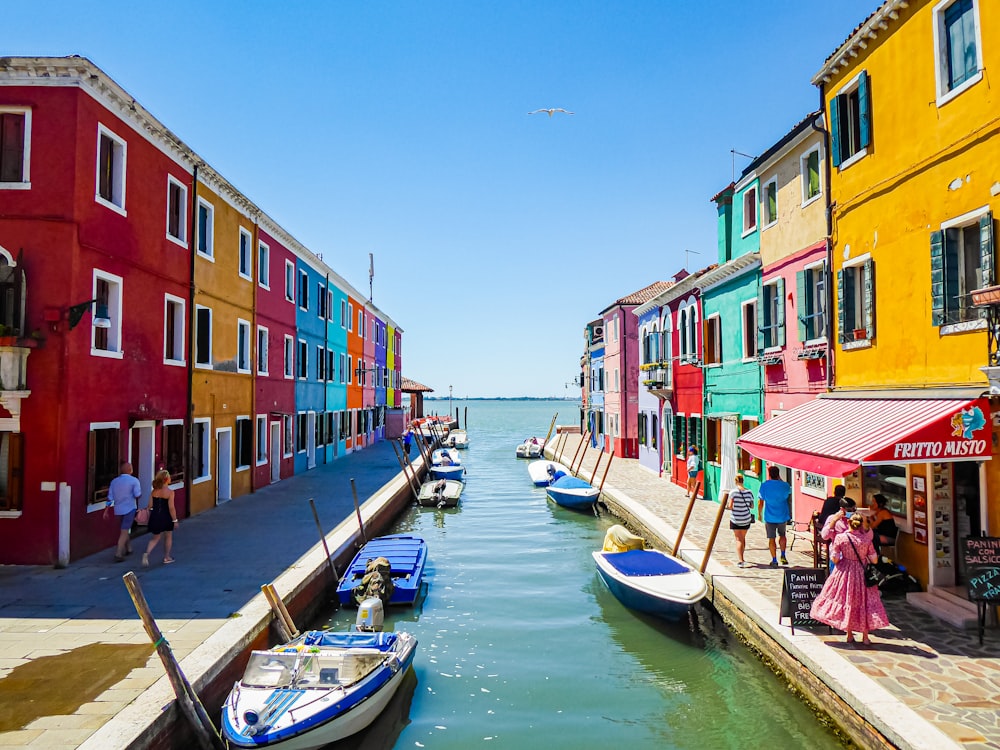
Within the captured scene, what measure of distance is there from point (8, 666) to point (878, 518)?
486 inches

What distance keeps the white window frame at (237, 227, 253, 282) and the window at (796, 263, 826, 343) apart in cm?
1611

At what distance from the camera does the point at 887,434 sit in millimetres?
9172

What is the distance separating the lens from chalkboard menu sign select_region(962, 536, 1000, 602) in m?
8.23

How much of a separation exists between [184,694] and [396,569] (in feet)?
21.4

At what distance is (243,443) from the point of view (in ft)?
70.3

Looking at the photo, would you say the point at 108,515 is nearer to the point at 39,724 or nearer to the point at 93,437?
the point at 93,437

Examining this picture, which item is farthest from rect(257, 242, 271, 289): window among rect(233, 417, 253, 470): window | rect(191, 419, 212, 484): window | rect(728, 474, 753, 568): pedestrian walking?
rect(728, 474, 753, 568): pedestrian walking

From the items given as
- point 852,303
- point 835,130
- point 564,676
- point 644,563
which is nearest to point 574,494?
point 644,563

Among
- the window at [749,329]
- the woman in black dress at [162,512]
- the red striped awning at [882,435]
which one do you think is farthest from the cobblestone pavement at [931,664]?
the woman in black dress at [162,512]

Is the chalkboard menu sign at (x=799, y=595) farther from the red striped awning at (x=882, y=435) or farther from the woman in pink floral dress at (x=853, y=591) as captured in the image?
the red striped awning at (x=882, y=435)

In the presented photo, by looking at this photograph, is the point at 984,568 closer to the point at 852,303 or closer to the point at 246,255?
the point at 852,303

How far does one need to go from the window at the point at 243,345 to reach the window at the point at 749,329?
1475 centimetres

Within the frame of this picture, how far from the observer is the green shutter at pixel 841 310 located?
40.4 feet

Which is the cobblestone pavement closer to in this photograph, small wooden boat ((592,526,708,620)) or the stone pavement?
small wooden boat ((592,526,708,620))
